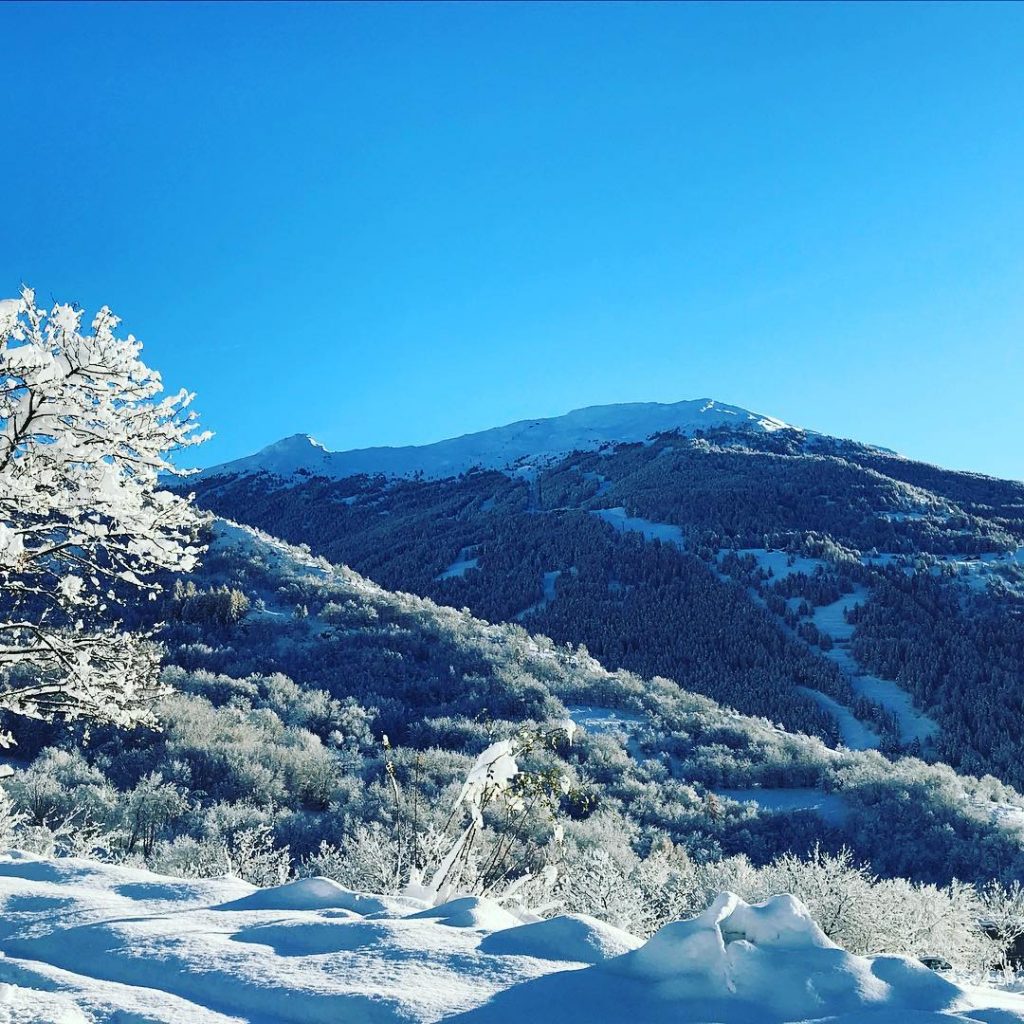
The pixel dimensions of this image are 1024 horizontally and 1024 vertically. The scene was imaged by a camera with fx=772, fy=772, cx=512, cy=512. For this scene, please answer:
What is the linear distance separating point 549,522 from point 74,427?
182 feet

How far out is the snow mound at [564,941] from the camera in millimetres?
3752

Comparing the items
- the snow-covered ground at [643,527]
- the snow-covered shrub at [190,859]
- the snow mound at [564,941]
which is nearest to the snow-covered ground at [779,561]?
the snow-covered ground at [643,527]

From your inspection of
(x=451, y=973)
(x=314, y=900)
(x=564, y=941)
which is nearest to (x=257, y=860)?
(x=314, y=900)

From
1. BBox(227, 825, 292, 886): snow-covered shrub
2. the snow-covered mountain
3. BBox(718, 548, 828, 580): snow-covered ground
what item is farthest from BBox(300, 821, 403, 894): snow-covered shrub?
the snow-covered mountain

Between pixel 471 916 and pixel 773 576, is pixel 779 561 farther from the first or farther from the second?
pixel 471 916

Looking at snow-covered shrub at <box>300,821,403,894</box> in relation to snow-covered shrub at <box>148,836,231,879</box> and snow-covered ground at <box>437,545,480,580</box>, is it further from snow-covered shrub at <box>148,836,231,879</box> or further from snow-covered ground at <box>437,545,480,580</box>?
snow-covered ground at <box>437,545,480,580</box>

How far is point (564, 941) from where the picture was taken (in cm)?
385

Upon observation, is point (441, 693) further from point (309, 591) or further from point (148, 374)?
point (148, 374)

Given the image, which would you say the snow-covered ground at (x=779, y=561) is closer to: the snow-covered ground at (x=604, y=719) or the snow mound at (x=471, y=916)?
the snow-covered ground at (x=604, y=719)

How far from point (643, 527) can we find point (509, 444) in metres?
79.6

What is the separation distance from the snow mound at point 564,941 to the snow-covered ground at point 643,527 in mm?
46604

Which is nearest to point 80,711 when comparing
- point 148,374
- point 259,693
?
point 148,374

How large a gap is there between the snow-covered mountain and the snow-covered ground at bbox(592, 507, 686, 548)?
1897 inches

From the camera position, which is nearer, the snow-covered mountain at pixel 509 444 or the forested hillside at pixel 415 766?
the forested hillside at pixel 415 766
